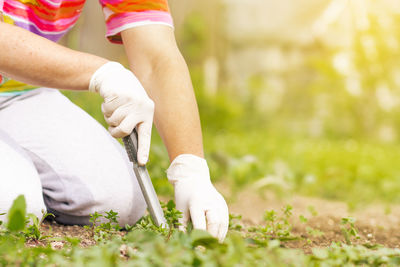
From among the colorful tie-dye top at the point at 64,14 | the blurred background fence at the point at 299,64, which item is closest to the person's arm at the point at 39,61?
the colorful tie-dye top at the point at 64,14

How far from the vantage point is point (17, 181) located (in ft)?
4.91

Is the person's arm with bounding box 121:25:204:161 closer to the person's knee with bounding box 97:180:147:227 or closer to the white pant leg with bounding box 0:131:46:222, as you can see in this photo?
the person's knee with bounding box 97:180:147:227

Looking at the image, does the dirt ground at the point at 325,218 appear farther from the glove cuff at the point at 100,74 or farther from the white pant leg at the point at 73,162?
the glove cuff at the point at 100,74

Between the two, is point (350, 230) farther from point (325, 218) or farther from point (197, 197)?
point (325, 218)

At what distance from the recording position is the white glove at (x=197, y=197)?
1.44 meters

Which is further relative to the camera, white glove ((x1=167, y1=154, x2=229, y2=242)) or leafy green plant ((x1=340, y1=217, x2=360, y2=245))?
white glove ((x1=167, y1=154, x2=229, y2=242))

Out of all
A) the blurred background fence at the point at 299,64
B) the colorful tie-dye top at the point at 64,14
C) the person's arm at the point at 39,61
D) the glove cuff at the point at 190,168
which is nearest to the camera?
the person's arm at the point at 39,61

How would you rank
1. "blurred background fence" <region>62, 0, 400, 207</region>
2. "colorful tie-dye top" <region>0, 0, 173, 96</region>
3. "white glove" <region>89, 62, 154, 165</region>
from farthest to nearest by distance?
"blurred background fence" <region>62, 0, 400, 207</region> → "colorful tie-dye top" <region>0, 0, 173, 96</region> → "white glove" <region>89, 62, 154, 165</region>

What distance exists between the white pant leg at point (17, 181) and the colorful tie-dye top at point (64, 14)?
0.35 m

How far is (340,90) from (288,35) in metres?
1.35

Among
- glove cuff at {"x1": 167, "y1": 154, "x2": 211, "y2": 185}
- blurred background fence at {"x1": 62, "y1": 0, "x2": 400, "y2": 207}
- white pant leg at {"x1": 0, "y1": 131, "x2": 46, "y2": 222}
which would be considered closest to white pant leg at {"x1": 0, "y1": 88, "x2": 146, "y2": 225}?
white pant leg at {"x1": 0, "y1": 131, "x2": 46, "y2": 222}

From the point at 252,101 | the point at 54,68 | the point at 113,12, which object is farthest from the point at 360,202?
the point at 252,101

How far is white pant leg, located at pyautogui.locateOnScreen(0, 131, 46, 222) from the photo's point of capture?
1463mm

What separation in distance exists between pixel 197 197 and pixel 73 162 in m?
0.49
